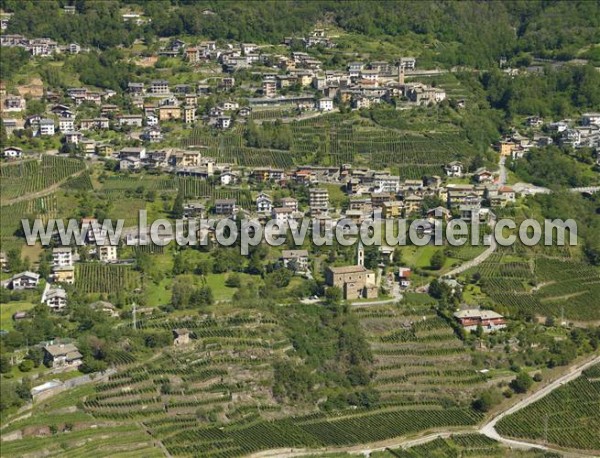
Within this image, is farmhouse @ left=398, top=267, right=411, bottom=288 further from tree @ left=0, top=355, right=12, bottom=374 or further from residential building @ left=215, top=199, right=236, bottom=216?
tree @ left=0, top=355, right=12, bottom=374

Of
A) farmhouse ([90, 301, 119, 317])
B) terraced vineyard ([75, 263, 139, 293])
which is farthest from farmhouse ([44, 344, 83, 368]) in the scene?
terraced vineyard ([75, 263, 139, 293])

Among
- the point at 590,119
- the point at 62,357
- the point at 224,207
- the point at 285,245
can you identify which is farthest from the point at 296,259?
the point at 590,119

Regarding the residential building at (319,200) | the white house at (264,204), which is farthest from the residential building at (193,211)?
the residential building at (319,200)

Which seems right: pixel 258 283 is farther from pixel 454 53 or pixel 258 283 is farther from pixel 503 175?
pixel 454 53

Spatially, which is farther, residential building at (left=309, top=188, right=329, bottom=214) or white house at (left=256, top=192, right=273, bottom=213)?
residential building at (left=309, top=188, right=329, bottom=214)

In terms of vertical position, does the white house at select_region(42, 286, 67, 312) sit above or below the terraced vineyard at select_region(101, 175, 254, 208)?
below

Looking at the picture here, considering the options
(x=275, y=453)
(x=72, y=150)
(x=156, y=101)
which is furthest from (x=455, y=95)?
(x=275, y=453)

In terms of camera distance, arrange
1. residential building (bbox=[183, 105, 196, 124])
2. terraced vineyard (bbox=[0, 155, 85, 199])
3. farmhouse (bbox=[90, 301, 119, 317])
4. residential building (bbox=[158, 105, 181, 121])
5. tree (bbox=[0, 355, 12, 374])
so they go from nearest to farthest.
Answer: tree (bbox=[0, 355, 12, 374]), farmhouse (bbox=[90, 301, 119, 317]), terraced vineyard (bbox=[0, 155, 85, 199]), residential building (bbox=[183, 105, 196, 124]), residential building (bbox=[158, 105, 181, 121])
